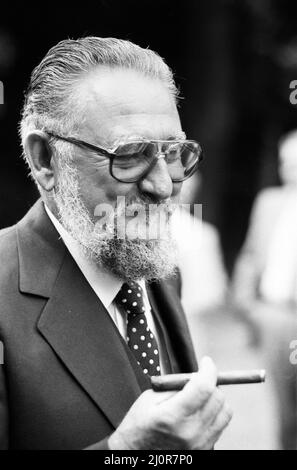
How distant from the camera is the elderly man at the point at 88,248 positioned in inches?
90.4

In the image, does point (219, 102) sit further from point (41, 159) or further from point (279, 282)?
point (41, 159)

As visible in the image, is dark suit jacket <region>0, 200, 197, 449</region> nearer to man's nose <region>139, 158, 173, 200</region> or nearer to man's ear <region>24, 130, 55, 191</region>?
man's ear <region>24, 130, 55, 191</region>

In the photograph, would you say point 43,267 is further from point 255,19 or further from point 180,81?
point 255,19

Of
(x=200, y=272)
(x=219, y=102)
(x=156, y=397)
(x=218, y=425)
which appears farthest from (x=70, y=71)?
(x=219, y=102)

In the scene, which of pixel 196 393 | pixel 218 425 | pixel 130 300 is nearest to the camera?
pixel 196 393

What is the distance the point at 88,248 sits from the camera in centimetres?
260

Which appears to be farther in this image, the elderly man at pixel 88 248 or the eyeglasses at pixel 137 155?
the eyeglasses at pixel 137 155

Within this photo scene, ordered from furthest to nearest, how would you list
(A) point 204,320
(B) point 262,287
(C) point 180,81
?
(C) point 180,81 < (A) point 204,320 < (B) point 262,287

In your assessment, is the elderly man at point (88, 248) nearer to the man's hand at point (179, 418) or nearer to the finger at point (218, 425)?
the man's hand at point (179, 418)

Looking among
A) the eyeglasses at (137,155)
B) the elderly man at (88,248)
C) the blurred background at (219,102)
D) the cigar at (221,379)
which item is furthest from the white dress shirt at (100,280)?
the blurred background at (219,102)

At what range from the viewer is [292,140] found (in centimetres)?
635

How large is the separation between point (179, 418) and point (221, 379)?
17 centimetres
